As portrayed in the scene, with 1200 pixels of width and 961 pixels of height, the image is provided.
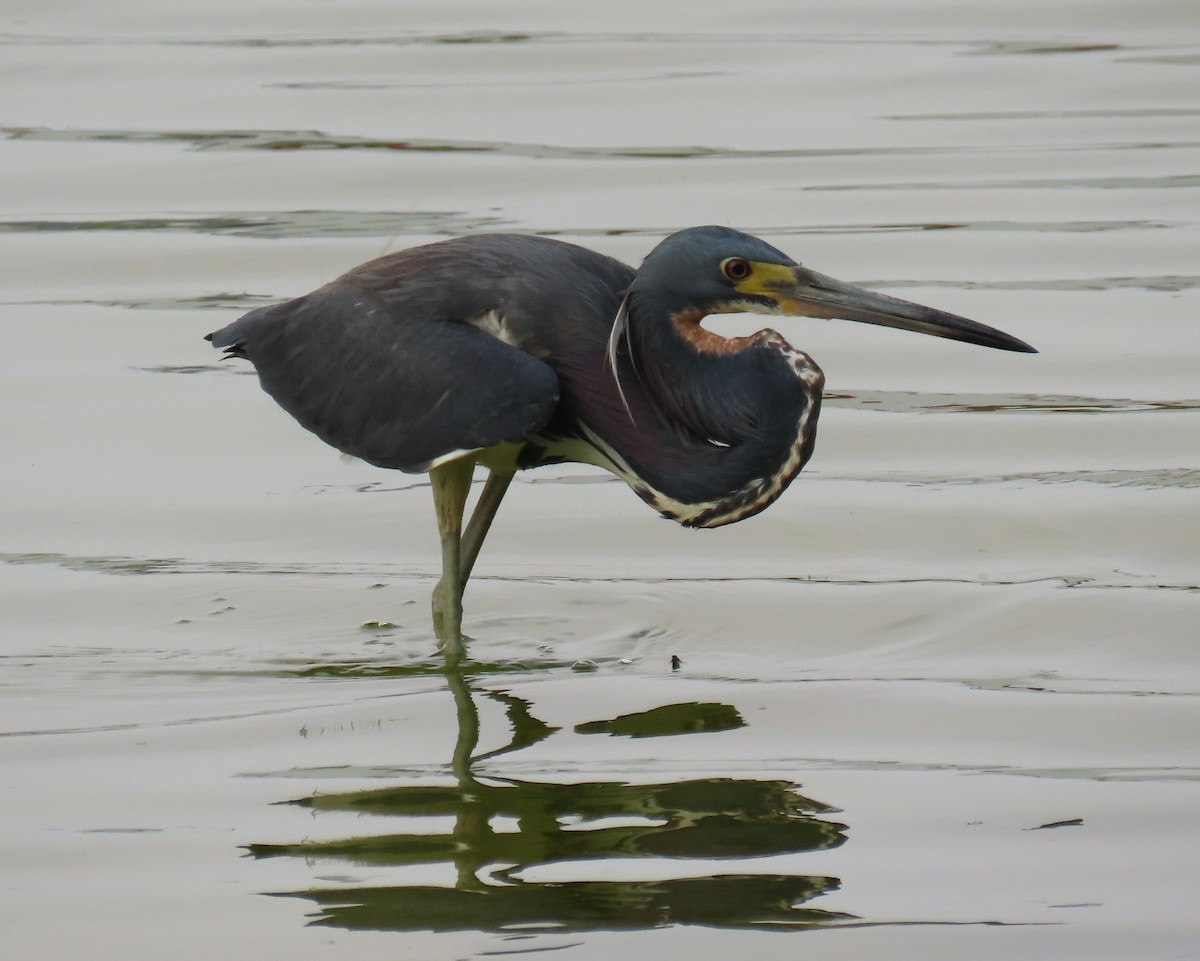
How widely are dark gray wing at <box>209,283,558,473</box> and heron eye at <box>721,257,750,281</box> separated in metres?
0.56

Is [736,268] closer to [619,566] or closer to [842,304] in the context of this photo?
[842,304]

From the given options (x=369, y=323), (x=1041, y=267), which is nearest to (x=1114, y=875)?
(x=369, y=323)

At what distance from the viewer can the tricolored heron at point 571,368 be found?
227 inches

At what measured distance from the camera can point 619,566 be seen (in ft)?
23.0

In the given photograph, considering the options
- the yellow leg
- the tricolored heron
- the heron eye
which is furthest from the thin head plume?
the yellow leg

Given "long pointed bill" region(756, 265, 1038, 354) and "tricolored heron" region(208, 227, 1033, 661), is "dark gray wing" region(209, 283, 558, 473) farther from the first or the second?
"long pointed bill" region(756, 265, 1038, 354)

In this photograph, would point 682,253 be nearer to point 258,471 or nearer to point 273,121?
point 258,471

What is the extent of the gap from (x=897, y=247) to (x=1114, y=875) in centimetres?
618

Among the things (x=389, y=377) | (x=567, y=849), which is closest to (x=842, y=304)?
(x=389, y=377)

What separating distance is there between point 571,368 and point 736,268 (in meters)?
0.57

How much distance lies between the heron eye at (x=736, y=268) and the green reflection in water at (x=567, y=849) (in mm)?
1242

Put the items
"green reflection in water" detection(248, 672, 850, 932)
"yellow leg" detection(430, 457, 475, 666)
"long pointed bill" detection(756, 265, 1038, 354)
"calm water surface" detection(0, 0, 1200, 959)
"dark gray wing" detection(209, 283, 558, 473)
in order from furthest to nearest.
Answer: "yellow leg" detection(430, 457, 475, 666) < "dark gray wing" detection(209, 283, 558, 473) < "long pointed bill" detection(756, 265, 1038, 354) < "calm water surface" detection(0, 0, 1200, 959) < "green reflection in water" detection(248, 672, 850, 932)

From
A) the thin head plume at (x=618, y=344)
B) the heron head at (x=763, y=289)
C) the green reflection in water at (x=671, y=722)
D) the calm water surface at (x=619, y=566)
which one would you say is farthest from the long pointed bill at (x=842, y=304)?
the green reflection in water at (x=671, y=722)

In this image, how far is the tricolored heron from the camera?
5766mm
